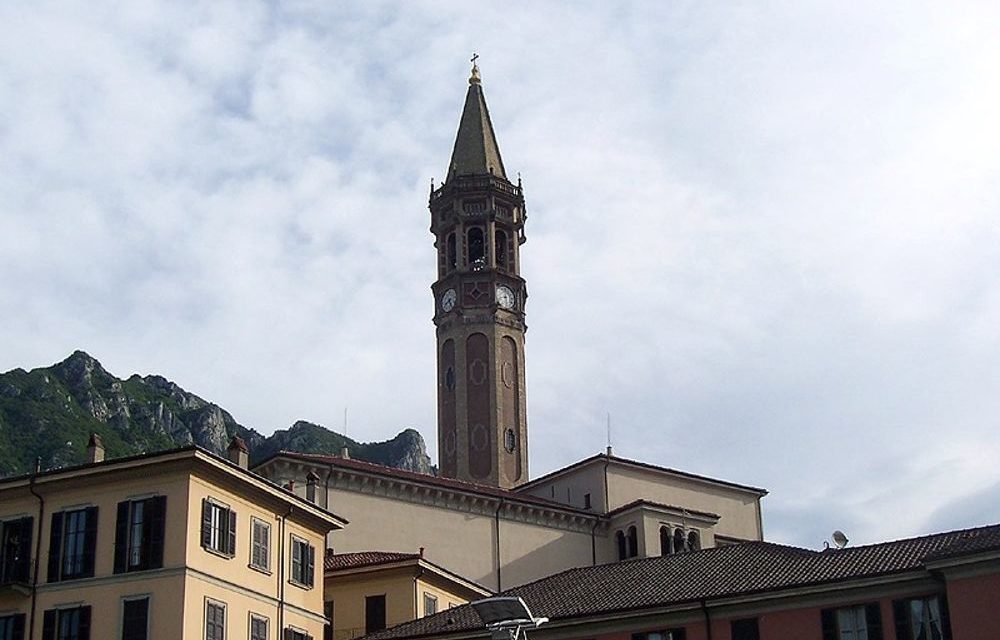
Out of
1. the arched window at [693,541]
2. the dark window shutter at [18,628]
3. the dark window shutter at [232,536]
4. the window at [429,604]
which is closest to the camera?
the dark window shutter at [18,628]

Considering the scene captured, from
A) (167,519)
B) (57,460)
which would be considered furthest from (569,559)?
(57,460)

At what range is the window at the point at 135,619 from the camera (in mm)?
44812

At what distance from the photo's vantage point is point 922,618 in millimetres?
43531

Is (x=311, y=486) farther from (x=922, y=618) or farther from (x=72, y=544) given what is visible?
(x=922, y=618)

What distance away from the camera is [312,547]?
2122 inches

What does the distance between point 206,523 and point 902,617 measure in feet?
73.8

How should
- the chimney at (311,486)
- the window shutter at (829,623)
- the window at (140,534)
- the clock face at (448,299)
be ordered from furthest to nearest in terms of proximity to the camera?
1. the clock face at (448,299)
2. the chimney at (311,486)
3. the window at (140,534)
4. the window shutter at (829,623)

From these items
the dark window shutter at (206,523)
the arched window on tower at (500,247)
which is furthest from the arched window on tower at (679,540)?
the dark window shutter at (206,523)

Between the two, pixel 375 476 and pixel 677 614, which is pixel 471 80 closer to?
pixel 375 476

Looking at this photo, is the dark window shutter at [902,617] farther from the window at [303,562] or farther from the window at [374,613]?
the window at [303,562]

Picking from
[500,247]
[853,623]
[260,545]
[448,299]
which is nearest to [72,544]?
[260,545]

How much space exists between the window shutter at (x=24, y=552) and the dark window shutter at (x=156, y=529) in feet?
15.2

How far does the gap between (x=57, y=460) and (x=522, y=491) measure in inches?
2386

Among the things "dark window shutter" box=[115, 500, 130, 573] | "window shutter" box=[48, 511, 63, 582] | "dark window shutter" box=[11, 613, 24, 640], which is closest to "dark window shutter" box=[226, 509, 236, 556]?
"dark window shutter" box=[115, 500, 130, 573]
